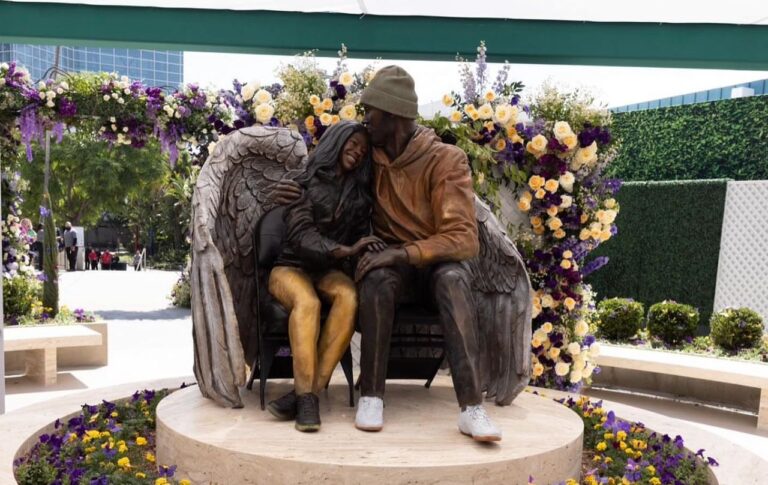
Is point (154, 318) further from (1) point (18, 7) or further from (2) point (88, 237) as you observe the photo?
(2) point (88, 237)

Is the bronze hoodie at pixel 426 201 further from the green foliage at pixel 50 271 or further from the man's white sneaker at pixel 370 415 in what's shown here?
the green foliage at pixel 50 271

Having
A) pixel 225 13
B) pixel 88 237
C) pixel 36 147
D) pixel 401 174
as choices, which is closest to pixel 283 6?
pixel 225 13

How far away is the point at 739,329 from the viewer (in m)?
7.11

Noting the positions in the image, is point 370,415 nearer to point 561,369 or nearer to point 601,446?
point 601,446

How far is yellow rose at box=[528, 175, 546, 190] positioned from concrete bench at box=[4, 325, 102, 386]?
4.39m

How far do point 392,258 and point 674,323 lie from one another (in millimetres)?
5859

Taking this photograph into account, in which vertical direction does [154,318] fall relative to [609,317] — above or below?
below

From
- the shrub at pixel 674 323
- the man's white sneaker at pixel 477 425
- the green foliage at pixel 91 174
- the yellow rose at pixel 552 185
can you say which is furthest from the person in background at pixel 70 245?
the man's white sneaker at pixel 477 425

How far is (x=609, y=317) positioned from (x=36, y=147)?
771 inches

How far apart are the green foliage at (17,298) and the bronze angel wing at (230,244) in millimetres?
5321

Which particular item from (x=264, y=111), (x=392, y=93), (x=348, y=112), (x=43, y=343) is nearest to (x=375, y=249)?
(x=392, y=93)

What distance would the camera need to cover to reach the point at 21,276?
787 centimetres

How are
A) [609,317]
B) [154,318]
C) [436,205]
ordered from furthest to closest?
[154,318] < [609,317] < [436,205]

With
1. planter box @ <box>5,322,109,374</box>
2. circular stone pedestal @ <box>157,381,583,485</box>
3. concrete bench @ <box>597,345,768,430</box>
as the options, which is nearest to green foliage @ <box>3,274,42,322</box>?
planter box @ <box>5,322,109,374</box>
